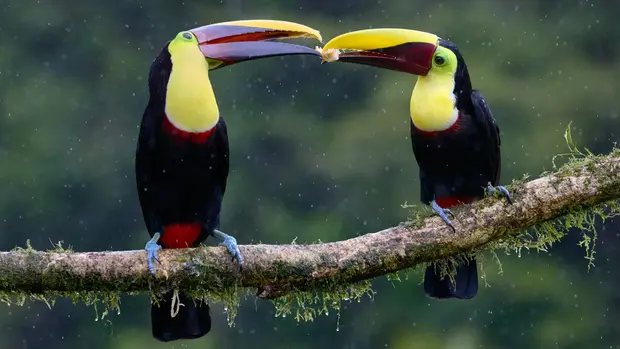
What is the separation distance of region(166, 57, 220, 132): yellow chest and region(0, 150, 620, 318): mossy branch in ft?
1.75

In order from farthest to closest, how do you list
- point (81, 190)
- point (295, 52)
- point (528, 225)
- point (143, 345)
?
point (81, 190) → point (143, 345) → point (295, 52) → point (528, 225)

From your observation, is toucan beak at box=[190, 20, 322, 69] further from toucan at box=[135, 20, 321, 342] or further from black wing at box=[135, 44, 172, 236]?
black wing at box=[135, 44, 172, 236]

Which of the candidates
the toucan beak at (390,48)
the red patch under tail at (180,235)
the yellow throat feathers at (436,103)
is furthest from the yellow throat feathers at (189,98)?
the yellow throat feathers at (436,103)

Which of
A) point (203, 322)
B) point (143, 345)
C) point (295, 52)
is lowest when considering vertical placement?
point (203, 322)

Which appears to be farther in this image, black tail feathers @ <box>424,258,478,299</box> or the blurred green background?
the blurred green background

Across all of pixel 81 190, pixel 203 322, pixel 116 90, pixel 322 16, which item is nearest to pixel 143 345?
pixel 81 190

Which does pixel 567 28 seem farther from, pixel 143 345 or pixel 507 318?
pixel 143 345

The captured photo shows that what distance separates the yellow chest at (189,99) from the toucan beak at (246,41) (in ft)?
0.51

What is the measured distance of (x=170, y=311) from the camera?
3.76 metres

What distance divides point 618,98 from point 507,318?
216cm

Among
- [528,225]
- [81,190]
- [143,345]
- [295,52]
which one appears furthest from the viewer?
[81,190]

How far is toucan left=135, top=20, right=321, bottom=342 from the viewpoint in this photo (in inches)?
151

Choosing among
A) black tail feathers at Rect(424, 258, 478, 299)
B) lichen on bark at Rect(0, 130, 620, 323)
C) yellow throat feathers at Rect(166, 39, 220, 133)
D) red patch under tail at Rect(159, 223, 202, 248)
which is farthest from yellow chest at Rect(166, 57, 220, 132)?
black tail feathers at Rect(424, 258, 478, 299)

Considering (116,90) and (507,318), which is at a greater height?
(116,90)
